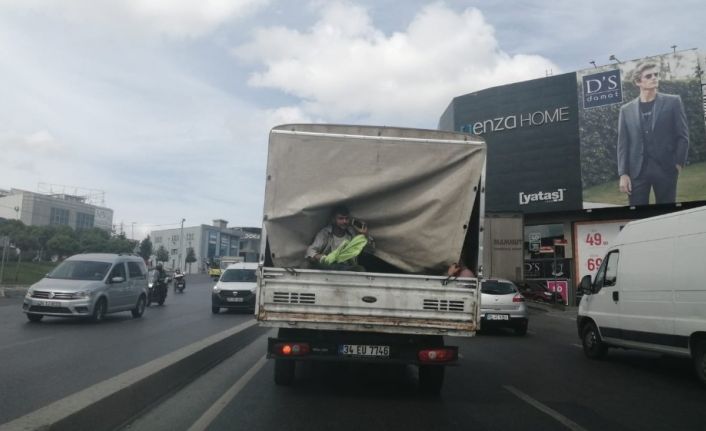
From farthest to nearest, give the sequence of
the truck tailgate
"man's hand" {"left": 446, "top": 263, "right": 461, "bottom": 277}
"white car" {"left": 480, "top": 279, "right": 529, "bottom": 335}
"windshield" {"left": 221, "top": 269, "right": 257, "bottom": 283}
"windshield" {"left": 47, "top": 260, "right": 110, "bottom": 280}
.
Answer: "windshield" {"left": 221, "top": 269, "right": 257, "bottom": 283} < "windshield" {"left": 47, "top": 260, "right": 110, "bottom": 280} < "white car" {"left": 480, "top": 279, "right": 529, "bottom": 335} < "man's hand" {"left": 446, "top": 263, "right": 461, "bottom": 277} < the truck tailgate

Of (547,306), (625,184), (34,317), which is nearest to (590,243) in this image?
(625,184)

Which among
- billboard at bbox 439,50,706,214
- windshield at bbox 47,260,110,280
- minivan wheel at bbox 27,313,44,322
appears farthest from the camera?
billboard at bbox 439,50,706,214

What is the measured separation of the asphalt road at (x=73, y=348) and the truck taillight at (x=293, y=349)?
240 centimetres

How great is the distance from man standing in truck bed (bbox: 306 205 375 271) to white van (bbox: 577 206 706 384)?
4523 mm

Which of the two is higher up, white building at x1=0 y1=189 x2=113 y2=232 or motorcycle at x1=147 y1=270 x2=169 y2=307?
white building at x1=0 y1=189 x2=113 y2=232

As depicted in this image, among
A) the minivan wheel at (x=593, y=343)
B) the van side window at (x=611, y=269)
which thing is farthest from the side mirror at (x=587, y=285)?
the minivan wheel at (x=593, y=343)

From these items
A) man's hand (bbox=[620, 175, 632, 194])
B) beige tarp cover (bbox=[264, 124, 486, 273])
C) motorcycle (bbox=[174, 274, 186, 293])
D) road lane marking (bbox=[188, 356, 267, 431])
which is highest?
man's hand (bbox=[620, 175, 632, 194])

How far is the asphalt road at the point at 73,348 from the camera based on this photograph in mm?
6398

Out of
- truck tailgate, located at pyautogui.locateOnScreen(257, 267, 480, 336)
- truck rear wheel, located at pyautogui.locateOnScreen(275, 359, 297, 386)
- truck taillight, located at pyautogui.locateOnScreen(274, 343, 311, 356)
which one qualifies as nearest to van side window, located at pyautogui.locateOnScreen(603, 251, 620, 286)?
truck tailgate, located at pyautogui.locateOnScreen(257, 267, 480, 336)

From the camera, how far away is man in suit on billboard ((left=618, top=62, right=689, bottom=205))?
1069 inches

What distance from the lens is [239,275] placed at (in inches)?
778

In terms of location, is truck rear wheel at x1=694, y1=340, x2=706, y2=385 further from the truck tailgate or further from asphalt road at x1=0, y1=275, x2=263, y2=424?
asphalt road at x1=0, y1=275, x2=263, y2=424

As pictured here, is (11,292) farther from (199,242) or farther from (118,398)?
(199,242)

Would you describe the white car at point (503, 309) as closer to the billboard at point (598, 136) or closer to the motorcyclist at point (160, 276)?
the motorcyclist at point (160, 276)
